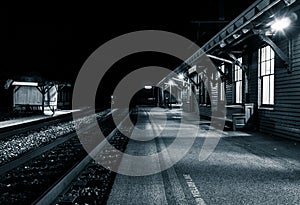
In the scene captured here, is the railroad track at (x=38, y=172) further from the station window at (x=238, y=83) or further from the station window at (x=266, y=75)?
the station window at (x=238, y=83)

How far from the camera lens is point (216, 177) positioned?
6.30 m

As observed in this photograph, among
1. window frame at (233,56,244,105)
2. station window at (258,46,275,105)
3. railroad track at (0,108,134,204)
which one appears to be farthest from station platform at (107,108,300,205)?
window frame at (233,56,244,105)

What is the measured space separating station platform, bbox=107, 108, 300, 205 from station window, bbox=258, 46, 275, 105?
11.0ft

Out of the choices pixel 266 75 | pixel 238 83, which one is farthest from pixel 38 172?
pixel 238 83

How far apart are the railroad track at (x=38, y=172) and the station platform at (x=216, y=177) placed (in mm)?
1126

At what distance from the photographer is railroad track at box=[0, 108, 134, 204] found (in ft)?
17.5

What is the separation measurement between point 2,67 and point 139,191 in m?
22.2

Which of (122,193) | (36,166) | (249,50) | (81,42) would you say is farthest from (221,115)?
(81,42)

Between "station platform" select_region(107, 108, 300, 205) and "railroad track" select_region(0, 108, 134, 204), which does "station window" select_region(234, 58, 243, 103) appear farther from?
"railroad track" select_region(0, 108, 134, 204)

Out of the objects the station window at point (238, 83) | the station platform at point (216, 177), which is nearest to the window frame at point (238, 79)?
the station window at point (238, 83)

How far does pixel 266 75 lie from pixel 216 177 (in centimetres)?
839

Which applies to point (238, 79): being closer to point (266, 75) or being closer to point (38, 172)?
point (266, 75)

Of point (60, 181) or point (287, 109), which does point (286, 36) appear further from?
point (60, 181)

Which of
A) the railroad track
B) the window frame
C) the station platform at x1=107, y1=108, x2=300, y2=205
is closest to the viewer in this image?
the station platform at x1=107, y1=108, x2=300, y2=205
